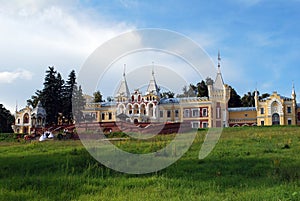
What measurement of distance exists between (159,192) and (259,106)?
50218 millimetres

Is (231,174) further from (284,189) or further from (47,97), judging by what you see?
(47,97)

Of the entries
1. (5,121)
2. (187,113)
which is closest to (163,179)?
(187,113)

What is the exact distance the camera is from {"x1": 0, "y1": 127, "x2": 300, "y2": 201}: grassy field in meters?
8.58

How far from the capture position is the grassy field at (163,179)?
8578mm

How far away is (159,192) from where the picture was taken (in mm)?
8805

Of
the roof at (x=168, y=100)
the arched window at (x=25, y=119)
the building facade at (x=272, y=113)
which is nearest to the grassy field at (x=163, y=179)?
the building facade at (x=272, y=113)

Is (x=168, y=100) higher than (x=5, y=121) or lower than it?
higher

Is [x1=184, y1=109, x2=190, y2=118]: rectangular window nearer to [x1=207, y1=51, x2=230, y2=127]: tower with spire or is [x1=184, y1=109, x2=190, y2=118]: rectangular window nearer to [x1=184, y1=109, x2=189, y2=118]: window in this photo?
[x1=184, y1=109, x2=189, y2=118]: window

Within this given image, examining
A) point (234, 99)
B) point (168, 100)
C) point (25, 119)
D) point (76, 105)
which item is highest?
point (234, 99)

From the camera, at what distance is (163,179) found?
10.1 m

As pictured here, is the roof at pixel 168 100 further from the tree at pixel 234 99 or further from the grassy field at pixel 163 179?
the grassy field at pixel 163 179

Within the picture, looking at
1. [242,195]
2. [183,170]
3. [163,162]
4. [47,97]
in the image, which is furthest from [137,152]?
[47,97]

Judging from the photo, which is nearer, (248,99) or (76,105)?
(76,105)

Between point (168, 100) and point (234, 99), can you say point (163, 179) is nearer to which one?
point (168, 100)
